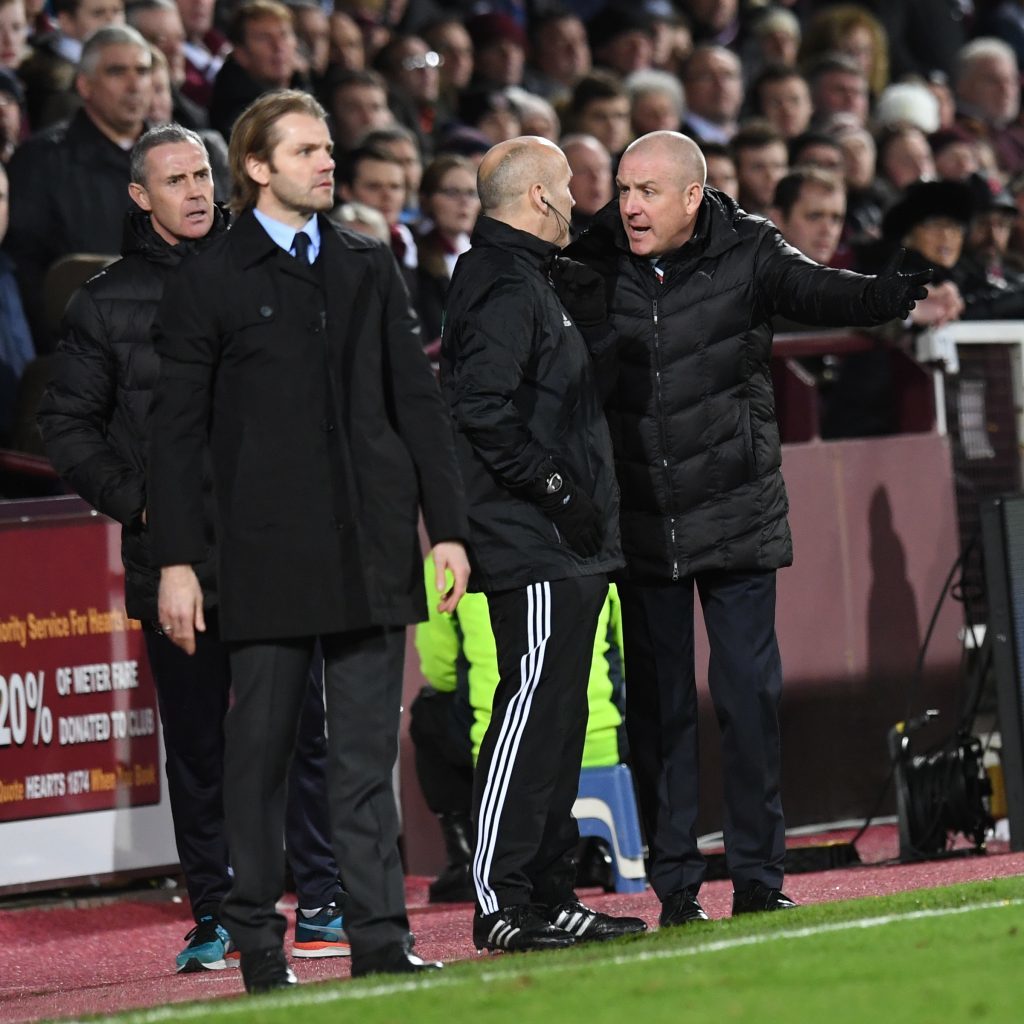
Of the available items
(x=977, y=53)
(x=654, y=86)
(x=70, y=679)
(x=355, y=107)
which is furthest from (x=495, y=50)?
(x=70, y=679)

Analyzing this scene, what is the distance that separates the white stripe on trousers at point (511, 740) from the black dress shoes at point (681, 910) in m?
0.59

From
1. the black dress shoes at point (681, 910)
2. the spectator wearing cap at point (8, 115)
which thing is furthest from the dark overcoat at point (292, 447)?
the spectator wearing cap at point (8, 115)

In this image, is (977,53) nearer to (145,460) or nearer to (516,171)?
(516,171)

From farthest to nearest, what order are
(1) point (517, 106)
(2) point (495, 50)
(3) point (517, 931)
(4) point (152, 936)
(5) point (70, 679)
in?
(2) point (495, 50), (1) point (517, 106), (5) point (70, 679), (4) point (152, 936), (3) point (517, 931)

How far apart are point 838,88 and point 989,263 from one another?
3.76 metres

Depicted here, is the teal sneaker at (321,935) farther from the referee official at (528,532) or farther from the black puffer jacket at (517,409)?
the black puffer jacket at (517,409)

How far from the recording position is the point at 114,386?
6660 mm

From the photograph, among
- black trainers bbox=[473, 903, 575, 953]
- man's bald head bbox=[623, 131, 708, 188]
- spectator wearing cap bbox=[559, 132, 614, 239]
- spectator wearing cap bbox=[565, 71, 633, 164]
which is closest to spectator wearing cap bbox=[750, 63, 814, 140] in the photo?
spectator wearing cap bbox=[565, 71, 633, 164]

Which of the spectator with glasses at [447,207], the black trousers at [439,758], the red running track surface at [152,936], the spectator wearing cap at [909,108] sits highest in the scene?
the spectator wearing cap at [909,108]

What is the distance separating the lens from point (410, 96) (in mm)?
13164

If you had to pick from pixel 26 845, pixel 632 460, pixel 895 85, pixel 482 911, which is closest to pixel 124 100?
pixel 26 845

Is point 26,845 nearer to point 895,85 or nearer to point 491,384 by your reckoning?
point 491,384

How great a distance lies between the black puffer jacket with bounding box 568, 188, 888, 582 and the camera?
6477 millimetres

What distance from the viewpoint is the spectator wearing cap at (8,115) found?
10.2 metres
